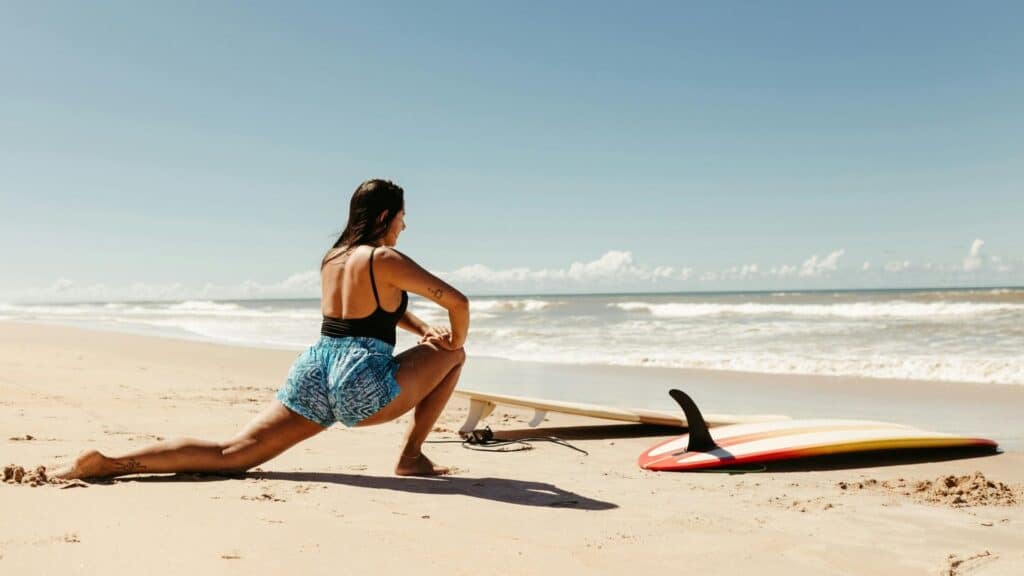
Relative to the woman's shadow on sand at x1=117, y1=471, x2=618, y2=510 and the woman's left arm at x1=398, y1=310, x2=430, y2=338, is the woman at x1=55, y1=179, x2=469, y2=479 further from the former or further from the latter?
the woman's left arm at x1=398, y1=310, x2=430, y2=338

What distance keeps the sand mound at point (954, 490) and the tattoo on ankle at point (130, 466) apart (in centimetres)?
322

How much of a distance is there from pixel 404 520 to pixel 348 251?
1.11 metres

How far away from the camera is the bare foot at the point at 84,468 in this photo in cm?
300

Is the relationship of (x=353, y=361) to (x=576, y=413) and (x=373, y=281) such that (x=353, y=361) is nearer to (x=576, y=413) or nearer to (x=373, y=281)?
(x=373, y=281)

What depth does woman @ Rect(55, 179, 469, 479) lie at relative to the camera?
119 inches

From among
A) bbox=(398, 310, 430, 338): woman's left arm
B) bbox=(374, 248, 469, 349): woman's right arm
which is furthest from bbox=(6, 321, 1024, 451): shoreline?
bbox=(374, 248, 469, 349): woman's right arm

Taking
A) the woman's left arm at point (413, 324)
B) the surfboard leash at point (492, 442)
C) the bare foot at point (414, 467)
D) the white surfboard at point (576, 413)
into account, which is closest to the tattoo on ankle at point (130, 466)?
the bare foot at point (414, 467)

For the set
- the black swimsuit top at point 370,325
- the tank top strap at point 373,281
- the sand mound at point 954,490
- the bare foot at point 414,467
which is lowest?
the bare foot at point 414,467

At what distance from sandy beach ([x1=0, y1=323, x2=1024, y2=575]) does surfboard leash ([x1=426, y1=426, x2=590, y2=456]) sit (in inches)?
4.4

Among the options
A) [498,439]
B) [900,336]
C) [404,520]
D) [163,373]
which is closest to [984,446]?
[498,439]

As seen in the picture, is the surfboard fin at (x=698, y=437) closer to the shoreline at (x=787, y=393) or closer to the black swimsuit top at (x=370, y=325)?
the black swimsuit top at (x=370, y=325)

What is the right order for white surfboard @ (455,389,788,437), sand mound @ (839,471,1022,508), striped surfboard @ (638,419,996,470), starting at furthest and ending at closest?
white surfboard @ (455,389,788,437)
striped surfboard @ (638,419,996,470)
sand mound @ (839,471,1022,508)

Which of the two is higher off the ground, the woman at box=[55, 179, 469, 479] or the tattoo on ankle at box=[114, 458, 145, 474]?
the woman at box=[55, 179, 469, 479]

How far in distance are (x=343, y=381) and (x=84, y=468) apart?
1.09 m
